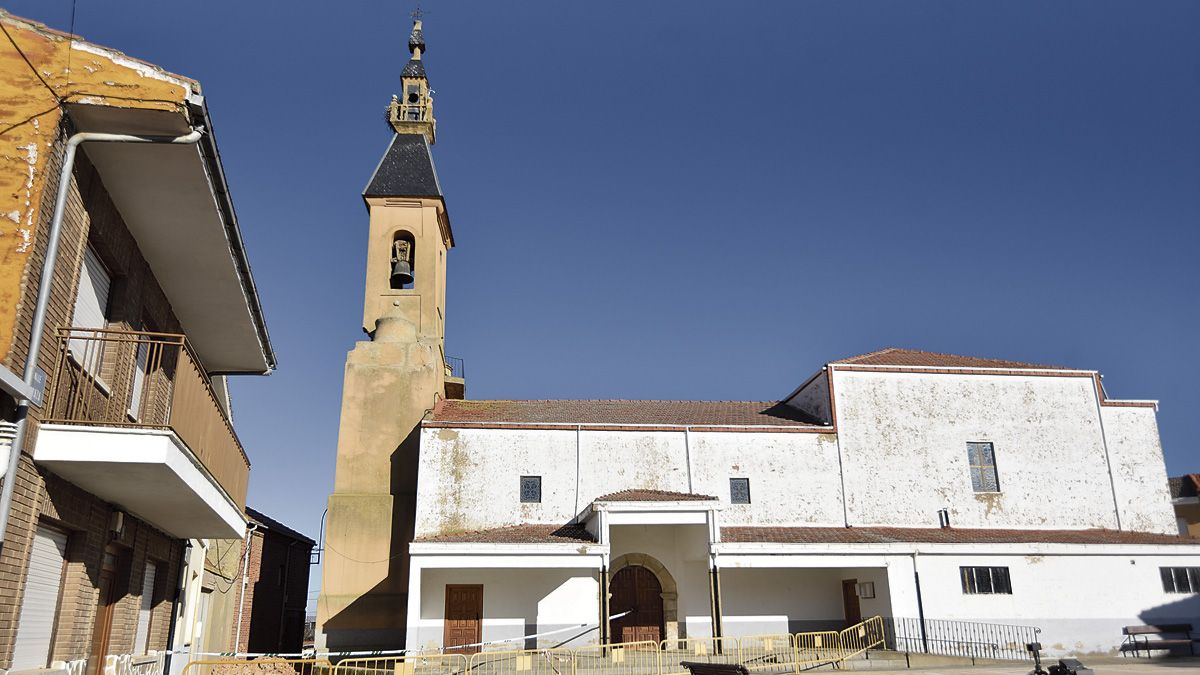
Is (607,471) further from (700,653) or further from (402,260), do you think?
(402,260)

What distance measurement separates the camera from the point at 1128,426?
86.9 feet

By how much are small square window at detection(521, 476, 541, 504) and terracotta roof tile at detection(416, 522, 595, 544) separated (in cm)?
75

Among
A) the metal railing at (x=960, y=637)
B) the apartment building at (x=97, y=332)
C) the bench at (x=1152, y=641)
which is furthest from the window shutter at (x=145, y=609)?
the bench at (x=1152, y=641)

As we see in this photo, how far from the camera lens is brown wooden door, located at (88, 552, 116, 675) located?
395 inches

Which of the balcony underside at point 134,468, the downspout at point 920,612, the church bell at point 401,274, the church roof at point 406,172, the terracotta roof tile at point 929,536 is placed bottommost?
the downspout at point 920,612

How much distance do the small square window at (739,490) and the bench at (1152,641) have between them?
10.1 m

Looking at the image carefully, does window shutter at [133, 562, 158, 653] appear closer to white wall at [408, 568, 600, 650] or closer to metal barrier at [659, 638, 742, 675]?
metal barrier at [659, 638, 742, 675]

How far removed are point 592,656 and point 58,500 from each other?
1330 cm

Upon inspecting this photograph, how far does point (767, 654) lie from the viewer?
1964 centimetres

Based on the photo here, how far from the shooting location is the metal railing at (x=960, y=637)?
841 inches

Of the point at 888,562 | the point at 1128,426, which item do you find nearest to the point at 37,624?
the point at 888,562

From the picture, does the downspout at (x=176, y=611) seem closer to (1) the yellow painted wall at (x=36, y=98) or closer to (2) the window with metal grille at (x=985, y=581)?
(1) the yellow painted wall at (x=36, y=98)

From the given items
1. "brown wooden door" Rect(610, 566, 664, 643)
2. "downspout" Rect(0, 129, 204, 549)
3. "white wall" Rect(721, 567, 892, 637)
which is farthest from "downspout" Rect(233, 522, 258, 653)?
"downspout" Rect(0, 129, 204, 549)


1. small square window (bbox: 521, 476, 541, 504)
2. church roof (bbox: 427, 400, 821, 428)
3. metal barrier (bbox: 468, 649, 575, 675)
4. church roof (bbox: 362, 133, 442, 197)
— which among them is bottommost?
metal barrier (bbox: 468, 649, 575, 675)
